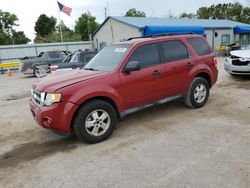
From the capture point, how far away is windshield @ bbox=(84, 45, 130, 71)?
15.4 feet

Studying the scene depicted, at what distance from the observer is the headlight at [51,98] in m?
3.88

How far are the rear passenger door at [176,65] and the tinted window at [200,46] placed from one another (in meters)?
0.34

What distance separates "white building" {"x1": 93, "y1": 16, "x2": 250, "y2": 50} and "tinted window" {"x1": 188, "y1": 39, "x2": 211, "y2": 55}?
1358 cm

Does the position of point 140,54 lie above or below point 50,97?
above

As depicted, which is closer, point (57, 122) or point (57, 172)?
point (57, 172)

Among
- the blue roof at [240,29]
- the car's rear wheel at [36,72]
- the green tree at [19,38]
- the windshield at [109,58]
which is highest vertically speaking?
the green tree at [19,38]

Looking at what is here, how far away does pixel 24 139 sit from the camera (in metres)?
4.73

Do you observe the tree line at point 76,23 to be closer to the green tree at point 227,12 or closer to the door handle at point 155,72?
the green tree at point 227,12

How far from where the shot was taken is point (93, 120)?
4.17 m

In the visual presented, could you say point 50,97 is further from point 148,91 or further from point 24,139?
point 148,91

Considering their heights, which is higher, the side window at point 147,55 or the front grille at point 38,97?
the side window at point 147,55

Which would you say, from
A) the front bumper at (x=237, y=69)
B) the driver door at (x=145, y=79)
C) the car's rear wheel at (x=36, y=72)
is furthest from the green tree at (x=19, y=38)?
the driver door at (x=145, y=79)

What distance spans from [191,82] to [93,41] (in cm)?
2540

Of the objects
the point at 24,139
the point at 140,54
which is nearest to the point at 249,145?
the point at 140,54
